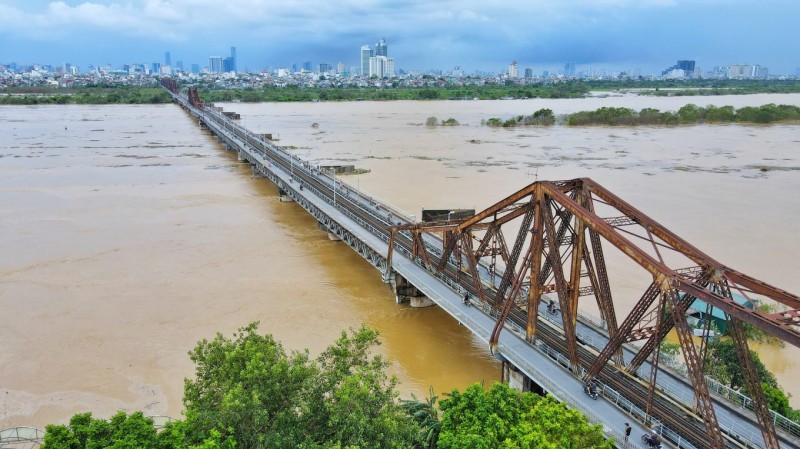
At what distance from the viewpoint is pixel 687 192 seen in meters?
55.5

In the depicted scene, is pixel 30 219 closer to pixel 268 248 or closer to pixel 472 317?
pixel 268 248

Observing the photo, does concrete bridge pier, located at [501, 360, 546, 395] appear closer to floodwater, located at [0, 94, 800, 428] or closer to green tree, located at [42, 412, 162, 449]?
floodwater, located at [0, 94, 800, 428]

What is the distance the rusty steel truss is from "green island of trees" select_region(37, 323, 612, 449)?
3.45 m

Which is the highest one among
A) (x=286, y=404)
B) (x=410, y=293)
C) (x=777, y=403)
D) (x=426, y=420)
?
(x=286, y=404)

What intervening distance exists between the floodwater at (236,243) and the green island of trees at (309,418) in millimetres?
6981

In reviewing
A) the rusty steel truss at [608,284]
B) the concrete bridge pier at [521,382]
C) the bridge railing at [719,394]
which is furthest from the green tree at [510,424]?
the bridge railing at [719,394]

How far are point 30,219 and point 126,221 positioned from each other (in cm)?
829

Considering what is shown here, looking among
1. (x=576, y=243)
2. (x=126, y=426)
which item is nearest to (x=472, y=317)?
(x=576, y=243)

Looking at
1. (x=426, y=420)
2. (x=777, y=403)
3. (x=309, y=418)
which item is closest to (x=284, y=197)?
(x=426, y=420)

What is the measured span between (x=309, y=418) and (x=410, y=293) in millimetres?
15503

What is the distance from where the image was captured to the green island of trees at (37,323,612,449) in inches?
490

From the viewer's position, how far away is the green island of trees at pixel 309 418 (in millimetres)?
12438

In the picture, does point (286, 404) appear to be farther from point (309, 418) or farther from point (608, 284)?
point (608, 284)

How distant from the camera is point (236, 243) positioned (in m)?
39.3
